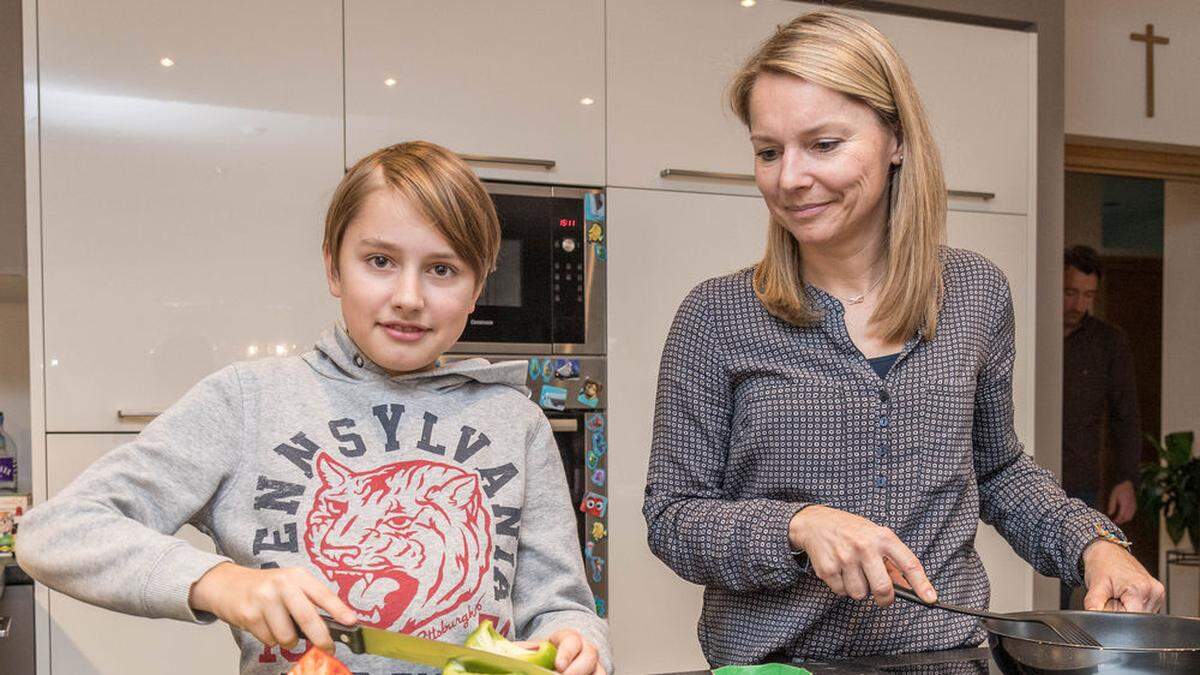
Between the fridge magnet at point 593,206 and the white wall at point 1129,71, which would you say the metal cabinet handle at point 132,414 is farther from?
the white wall at point 1129,71

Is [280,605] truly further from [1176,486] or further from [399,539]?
[1176,486]

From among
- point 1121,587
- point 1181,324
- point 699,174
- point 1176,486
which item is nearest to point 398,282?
point 1121,587

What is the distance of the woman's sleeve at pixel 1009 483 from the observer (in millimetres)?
1014

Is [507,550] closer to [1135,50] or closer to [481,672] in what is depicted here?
[481,672]

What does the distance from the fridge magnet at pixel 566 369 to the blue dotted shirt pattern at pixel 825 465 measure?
A: 1033mm

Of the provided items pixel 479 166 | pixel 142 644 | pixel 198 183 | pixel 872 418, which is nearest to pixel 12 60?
pixel 198 183

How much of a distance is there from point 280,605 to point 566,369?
149cm

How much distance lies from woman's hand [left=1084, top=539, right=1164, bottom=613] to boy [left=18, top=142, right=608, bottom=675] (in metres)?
0.43

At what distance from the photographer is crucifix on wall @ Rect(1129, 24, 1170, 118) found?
313cm

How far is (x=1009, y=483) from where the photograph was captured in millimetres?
1089

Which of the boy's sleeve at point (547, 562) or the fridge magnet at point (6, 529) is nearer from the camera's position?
the boy's sleeve at point (547, 562)

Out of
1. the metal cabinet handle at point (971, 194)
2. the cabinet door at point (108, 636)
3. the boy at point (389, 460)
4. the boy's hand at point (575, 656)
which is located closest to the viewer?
the boy's hand at point (575, 656)

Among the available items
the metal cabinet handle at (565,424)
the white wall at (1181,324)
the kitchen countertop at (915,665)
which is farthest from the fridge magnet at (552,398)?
the white wall at (1181,324)

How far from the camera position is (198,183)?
74.9 inches
